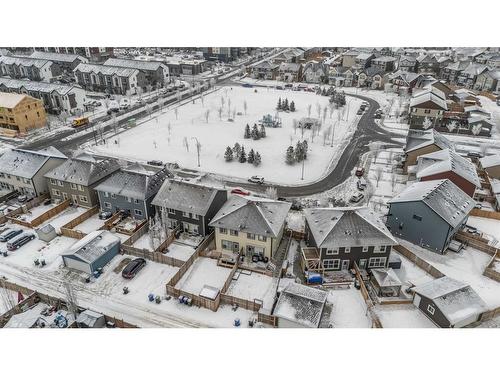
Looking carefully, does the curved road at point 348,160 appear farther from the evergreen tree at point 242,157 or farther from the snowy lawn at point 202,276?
the snowy lawn at point 202,276

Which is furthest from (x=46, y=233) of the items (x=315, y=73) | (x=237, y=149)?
(x=315, y=73)

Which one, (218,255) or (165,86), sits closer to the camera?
(218,255)

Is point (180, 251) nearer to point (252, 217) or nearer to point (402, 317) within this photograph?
point (252, 217)

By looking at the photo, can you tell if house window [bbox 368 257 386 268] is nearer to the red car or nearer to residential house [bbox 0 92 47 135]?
the red car

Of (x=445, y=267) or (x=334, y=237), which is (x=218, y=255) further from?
(x=445, y=267)

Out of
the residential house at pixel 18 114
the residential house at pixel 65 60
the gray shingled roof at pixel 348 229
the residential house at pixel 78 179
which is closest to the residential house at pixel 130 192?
the residential house at pixel 78 179

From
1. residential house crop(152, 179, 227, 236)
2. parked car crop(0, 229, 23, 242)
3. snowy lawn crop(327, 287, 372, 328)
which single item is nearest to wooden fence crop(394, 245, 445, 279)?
snowy lawn crop(327, 287, 372, 328)

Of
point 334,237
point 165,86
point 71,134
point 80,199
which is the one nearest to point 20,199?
point 80,199
